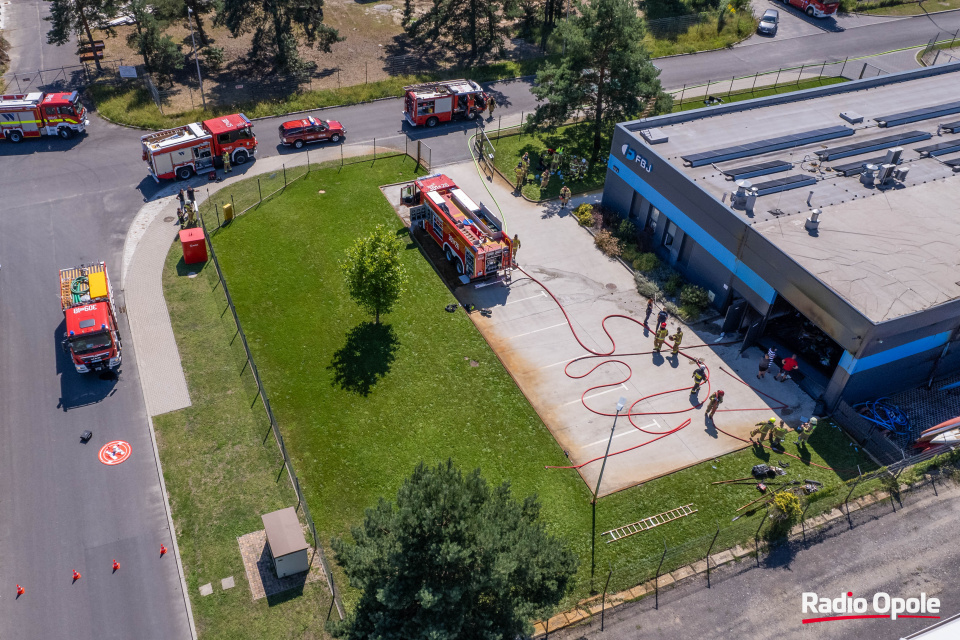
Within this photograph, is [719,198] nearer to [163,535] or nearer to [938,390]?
[938,390]

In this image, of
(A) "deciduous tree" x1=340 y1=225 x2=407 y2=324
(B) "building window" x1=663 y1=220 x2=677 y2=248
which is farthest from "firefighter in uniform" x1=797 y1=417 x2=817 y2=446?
(A) "deciduous tree" x1=340 y1=225 x2=407 y2=324

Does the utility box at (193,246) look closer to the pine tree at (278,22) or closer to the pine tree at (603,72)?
the pine tree at (603,72)

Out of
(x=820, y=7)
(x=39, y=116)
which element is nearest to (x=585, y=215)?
(x=39, y=116)

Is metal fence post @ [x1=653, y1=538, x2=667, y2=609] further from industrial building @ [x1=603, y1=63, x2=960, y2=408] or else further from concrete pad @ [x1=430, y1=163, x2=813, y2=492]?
industrial building @ [x1=603, y1=63, x2=960, y2=408]

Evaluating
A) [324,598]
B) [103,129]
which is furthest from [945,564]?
[103,129]

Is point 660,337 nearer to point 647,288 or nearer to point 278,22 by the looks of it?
point 647,288

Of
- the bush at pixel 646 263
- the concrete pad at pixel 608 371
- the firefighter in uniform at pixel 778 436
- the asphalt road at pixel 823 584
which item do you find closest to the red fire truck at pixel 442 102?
the concrete pad at pixel 608 371
